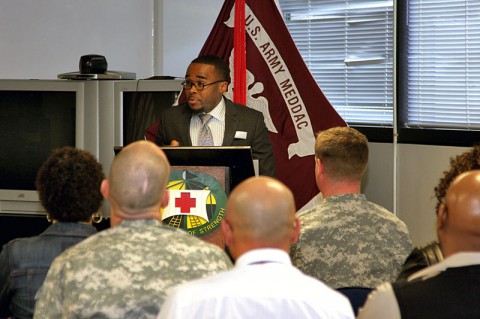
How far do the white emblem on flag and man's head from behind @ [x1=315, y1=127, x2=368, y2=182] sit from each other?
50 centimetres

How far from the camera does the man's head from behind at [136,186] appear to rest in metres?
2.38

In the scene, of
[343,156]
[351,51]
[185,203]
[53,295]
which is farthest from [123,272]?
[351,51]

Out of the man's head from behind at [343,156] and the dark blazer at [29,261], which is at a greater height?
the man's head from behind at [343,156]

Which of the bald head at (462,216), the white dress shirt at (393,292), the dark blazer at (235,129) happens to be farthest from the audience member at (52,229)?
the dark blazer at (235,129)

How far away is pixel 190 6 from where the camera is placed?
23.0 ft

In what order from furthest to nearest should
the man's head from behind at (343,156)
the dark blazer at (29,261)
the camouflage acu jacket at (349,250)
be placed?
the man's head from behind at (343,156), the camouflage acu jacket at (349,250), the dark blazer at (29,261)

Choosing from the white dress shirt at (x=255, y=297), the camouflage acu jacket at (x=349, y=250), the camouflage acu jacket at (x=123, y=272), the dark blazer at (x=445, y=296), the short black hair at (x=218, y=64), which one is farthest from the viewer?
the short black hair at (x=218, y=64)

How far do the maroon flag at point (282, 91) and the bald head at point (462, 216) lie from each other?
3439mm

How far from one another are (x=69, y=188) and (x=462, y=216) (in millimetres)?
1394

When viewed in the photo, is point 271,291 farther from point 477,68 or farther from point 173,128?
point 477,68

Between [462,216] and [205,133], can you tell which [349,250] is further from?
[205,133]

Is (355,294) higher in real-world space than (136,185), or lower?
lower

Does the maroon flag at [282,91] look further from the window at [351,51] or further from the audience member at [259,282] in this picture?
the audience member at [259,282]

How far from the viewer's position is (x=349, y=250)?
10.6 ft
